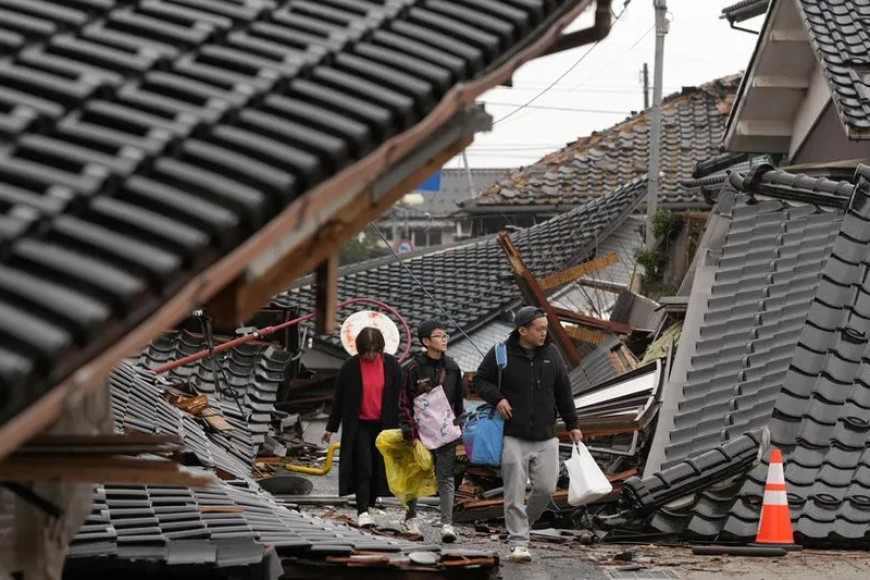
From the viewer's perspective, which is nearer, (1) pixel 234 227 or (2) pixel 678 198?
(1) pixel 234 227

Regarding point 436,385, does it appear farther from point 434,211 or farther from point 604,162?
point 434,211

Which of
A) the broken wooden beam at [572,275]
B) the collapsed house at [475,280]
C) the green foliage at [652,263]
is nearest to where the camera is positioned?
the broken wooden beam at [572,275]

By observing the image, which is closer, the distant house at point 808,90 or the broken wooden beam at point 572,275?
the distant house at point 808,90

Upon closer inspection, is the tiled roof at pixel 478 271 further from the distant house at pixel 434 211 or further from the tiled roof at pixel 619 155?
the distant house at pixel 434 211

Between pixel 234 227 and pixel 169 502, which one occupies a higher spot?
pixel 234 227

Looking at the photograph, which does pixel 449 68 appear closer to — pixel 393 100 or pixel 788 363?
pixel 393 100

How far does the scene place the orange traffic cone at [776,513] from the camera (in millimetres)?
10555

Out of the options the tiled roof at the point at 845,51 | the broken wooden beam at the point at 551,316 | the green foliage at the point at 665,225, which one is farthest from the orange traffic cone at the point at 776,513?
the green foliage at the point at 665,225

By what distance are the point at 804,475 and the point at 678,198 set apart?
66.7ft

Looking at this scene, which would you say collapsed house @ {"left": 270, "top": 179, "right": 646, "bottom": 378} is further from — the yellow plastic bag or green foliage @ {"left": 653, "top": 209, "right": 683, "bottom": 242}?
the yellow plastic bag

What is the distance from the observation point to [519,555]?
11.1 metres

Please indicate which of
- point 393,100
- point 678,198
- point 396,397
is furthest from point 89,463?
point 678,198

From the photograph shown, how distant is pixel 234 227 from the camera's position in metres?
3.72

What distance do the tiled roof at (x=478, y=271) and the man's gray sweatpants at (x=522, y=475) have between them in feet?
49.9
